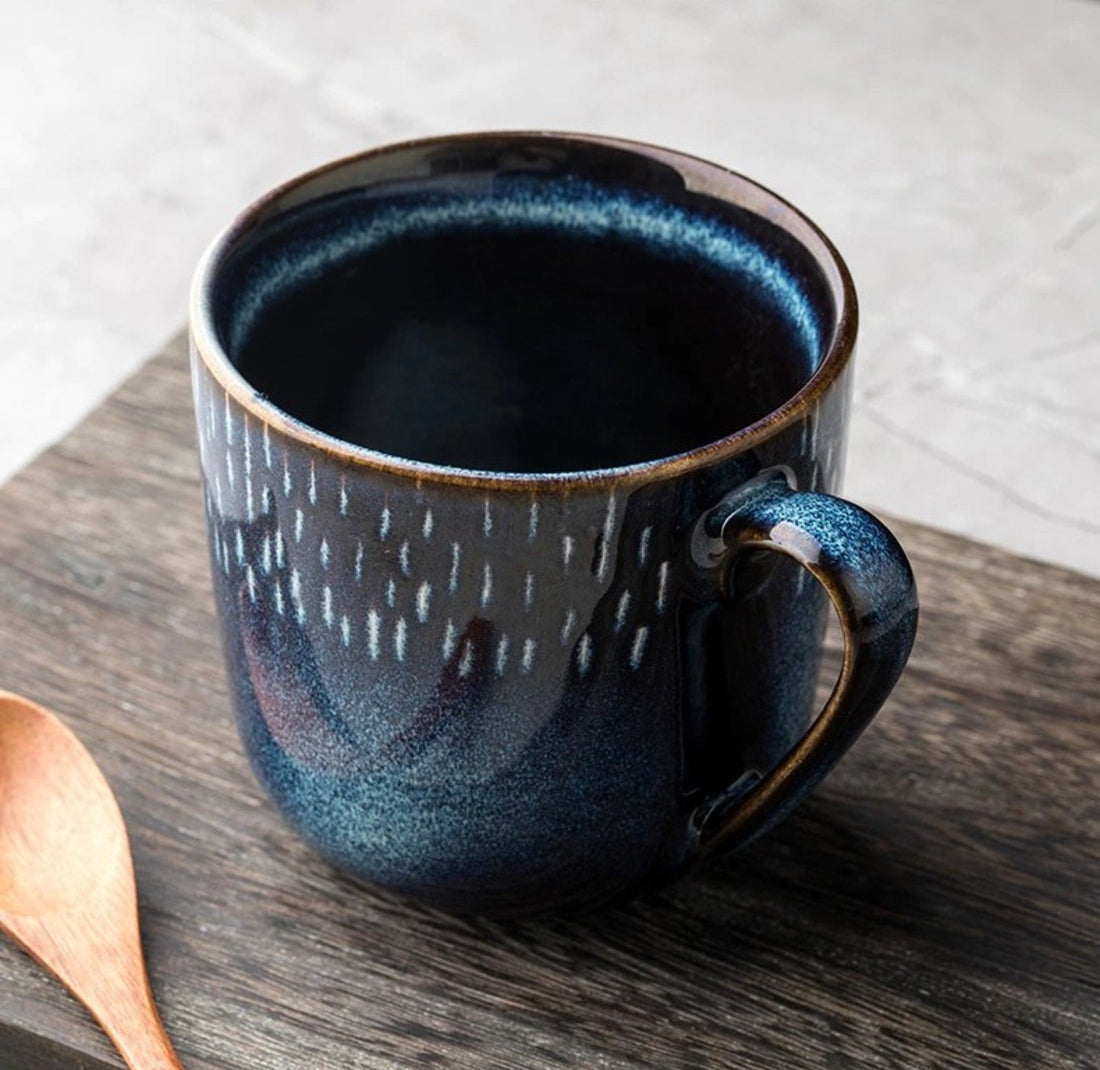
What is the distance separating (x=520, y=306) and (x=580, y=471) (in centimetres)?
9

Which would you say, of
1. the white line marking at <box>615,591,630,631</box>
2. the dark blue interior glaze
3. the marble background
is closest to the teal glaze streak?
the dark blue interior glaze

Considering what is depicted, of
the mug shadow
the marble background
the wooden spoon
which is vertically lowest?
the marble background

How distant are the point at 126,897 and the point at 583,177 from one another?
21 cm

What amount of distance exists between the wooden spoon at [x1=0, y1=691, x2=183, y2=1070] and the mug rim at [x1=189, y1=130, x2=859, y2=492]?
5.1 inches

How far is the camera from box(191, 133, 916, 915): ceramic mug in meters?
0.34

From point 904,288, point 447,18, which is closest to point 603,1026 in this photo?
point 904,288

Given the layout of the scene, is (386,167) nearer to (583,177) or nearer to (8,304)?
(583,177)

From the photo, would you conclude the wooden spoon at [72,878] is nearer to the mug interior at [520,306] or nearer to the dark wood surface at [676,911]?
the dark wood surface at [676,911]

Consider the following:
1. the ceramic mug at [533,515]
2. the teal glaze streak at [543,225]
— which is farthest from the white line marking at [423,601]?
the teal glaze streak at [543,225]

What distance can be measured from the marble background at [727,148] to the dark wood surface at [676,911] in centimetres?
46

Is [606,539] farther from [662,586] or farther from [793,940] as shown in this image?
[793,940]

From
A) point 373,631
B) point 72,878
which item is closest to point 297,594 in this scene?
point 373,631

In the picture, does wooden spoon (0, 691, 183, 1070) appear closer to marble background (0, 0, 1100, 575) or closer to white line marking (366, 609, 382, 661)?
white line marking (366, 609, 382, 661)

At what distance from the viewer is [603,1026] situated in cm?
40
